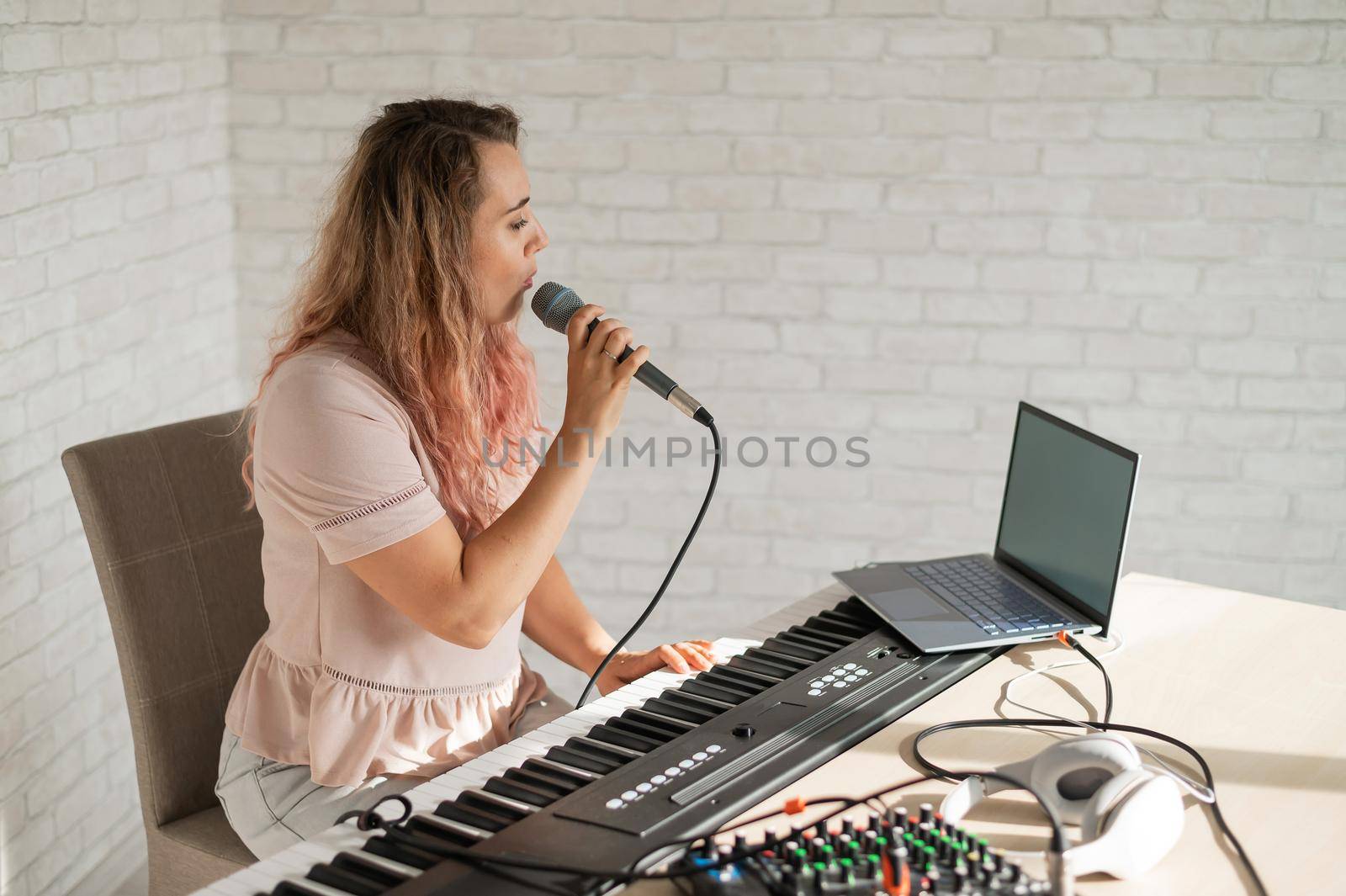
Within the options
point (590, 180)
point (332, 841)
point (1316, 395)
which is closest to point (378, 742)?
point (332, 841)

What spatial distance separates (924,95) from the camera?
2818 millimetres

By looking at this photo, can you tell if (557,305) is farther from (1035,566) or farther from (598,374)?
(1035,566)

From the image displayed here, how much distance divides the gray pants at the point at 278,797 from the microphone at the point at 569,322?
0.56m

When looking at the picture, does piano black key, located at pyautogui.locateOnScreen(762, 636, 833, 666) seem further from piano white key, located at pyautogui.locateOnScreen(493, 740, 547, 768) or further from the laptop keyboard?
piano white key, located at pyautogui.locateOnScreen(493, 740, 547, 768)

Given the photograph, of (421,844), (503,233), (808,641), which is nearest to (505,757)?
(421,844)

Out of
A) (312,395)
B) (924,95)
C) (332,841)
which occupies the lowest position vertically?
(332,841)

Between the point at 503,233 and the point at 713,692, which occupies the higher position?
the point at 503,233

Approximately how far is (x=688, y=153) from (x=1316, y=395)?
1.54 meters

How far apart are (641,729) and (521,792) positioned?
19cm

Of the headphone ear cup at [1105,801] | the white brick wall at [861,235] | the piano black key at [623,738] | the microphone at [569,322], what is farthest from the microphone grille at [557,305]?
the white brick wall at [861,235]

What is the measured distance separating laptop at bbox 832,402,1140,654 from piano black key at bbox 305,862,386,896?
0.77 meters

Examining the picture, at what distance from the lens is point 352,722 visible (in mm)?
1562

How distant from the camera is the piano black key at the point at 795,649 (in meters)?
1.56

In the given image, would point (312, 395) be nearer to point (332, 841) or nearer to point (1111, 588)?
point (332, 841)
